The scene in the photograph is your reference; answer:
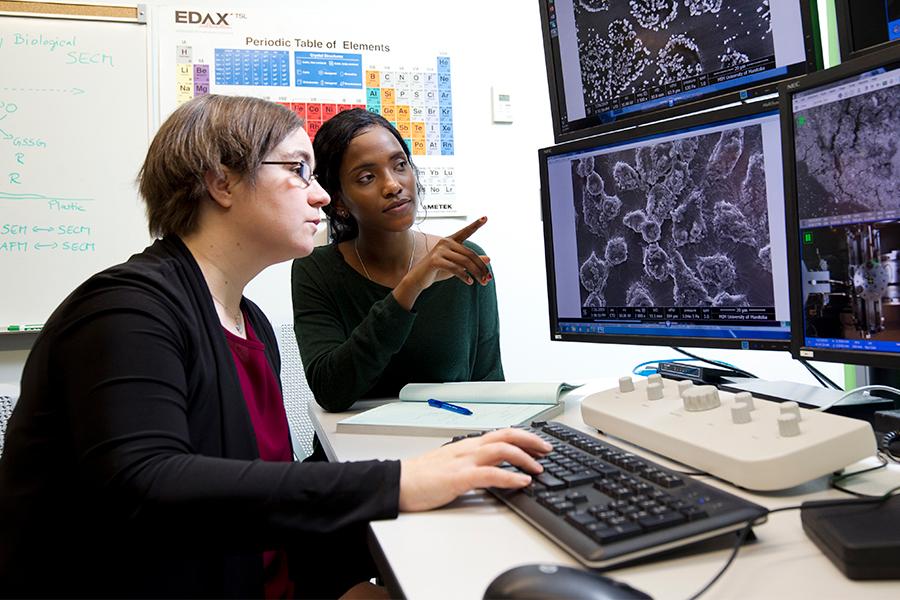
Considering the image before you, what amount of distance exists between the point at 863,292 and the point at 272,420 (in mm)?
850

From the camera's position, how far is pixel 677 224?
105cm

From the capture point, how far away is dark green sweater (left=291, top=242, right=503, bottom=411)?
1.49m

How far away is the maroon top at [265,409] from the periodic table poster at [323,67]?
1485 mm

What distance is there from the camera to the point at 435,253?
1.32 metres

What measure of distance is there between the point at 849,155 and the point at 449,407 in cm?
67

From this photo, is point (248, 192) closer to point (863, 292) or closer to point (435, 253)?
point (435, 253)

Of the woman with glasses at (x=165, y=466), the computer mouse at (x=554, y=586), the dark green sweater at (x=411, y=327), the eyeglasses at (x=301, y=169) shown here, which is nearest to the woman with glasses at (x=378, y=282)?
the dark green sweater at (x=411, y=327)

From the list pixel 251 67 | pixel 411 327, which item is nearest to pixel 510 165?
pixel 251 67

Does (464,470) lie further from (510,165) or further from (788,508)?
(510,165)

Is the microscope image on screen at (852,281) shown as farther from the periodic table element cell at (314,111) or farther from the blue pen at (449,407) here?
the periodic table element cell at (314,111)

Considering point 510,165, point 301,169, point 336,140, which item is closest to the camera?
point 301,169

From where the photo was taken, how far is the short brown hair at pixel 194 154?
1022 millimetres

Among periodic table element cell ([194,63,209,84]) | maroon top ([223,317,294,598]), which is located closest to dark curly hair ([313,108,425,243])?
maroon top ([223,317,294,598])

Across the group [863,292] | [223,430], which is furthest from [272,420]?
[863,292]
